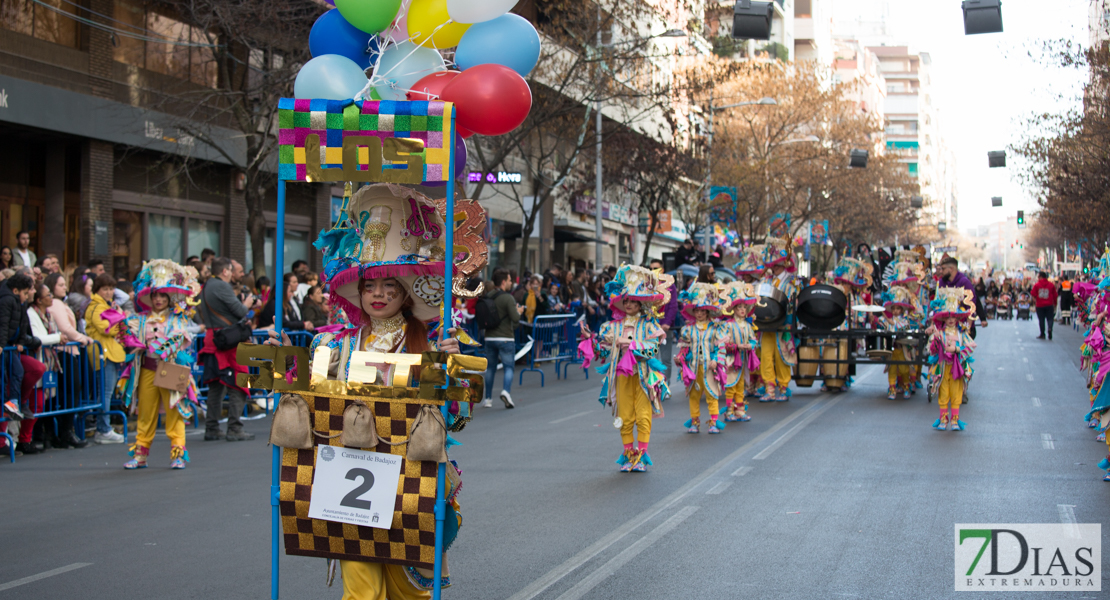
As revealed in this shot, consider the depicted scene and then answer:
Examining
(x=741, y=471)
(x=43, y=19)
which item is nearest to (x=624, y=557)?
(x=741, y=471)

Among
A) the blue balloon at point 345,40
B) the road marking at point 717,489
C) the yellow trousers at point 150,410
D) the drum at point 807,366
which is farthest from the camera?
the drum at point 807,366

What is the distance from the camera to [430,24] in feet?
17.5

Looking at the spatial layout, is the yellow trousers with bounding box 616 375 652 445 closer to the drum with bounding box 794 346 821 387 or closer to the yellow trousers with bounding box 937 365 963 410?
the yellow trousers with bounding box 937 365 963 410

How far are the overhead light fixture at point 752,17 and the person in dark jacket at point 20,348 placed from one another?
10.7 m

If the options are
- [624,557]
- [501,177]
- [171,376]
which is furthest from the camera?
[501,177]

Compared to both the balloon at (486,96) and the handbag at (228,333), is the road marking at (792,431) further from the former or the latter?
the balloon at (486,96)

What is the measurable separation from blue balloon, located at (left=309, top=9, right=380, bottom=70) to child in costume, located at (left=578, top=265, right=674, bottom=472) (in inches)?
183

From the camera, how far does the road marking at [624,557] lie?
588 centimetres

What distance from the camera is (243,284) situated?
15570 mm

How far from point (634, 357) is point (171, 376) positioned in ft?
14.0

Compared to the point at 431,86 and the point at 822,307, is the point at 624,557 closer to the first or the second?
the point at 431,86

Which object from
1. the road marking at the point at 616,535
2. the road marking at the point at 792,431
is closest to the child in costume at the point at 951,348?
the road marking at the point at 792,431

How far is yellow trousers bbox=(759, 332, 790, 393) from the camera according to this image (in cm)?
1544

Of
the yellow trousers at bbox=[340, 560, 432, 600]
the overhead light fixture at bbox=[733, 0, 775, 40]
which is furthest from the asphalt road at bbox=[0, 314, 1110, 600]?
the overhead light fixture at bbox=[733, 0, 775, 40]
